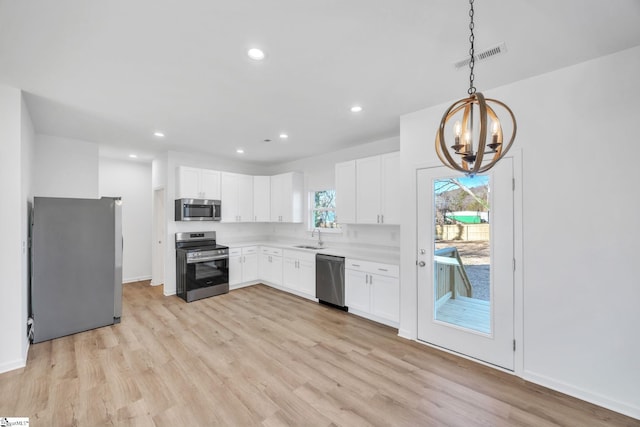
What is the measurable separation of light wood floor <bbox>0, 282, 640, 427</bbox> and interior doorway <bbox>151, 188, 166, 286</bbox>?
218 cm

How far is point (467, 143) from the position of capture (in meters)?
1.47

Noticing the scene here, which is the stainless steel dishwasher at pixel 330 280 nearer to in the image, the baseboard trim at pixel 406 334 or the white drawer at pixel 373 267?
the white drawer at pixel 373 267

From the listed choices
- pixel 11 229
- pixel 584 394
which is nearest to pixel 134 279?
pixel 11 229

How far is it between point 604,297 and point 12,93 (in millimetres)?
5562

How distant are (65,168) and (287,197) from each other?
3674mm

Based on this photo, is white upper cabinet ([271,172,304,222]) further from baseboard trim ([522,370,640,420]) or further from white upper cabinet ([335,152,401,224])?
baseboard trim ([522,370,640,420])

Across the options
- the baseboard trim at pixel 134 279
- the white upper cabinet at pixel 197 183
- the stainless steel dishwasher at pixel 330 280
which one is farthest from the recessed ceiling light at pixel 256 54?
the baseboard trim at pixel 134 279

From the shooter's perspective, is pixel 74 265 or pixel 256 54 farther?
pixel 74 265

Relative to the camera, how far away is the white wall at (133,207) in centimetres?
578

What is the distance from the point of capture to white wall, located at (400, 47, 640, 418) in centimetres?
205

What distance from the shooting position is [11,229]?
8.61ft

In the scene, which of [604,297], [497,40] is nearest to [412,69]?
[497,40]

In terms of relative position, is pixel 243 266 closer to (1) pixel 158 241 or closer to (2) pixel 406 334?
(1) pixel 158 241

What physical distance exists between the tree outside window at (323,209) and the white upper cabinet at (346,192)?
31.3 inches
